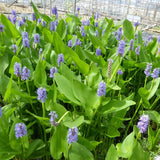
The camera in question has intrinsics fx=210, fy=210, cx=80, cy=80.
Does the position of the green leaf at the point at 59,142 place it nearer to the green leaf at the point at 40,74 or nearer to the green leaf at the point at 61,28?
the green leaf at the point at 40,74

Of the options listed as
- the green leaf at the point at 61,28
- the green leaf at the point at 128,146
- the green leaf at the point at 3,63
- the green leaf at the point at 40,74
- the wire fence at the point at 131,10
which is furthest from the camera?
the wire fence at the point at 131,10

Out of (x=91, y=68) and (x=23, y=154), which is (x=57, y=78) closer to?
(x=91, y=68)

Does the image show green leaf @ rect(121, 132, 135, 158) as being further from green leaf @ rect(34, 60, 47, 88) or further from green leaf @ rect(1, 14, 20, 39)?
green leaf @ rect(1, 14, 20, 39)

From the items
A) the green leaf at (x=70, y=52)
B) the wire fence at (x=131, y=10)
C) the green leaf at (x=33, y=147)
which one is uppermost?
the green leaf at (x=70, y=52)

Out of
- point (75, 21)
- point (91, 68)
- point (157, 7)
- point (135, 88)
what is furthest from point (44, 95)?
point (157, 7)

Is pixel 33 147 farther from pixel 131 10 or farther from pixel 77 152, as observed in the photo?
pixel 131 10

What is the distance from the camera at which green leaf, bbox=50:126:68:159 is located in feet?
2.98

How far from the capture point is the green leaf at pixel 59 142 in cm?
91

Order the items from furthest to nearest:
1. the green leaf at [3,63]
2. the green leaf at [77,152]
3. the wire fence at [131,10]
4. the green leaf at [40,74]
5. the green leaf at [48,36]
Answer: the wire fence at [131,10]
the green leaf at [48,36]
the green leaf at [3,63]
the green leaf at [40,74]
the green leaf at [77,152]

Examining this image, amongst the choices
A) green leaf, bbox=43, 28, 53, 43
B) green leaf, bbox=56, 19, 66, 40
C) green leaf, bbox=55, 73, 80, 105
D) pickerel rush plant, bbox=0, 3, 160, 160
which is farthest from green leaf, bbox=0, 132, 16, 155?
green leaf, bbox=56, 19, 66, 40

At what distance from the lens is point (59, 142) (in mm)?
936

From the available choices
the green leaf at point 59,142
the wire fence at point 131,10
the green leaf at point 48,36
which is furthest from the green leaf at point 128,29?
the wire fence at point 131,10

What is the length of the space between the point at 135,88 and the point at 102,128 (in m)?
Result: 0.68

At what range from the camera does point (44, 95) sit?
0.93 metres
